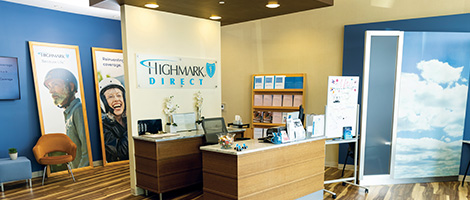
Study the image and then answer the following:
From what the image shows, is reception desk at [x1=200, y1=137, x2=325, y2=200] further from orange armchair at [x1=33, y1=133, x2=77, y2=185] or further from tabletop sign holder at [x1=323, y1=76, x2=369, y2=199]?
orange armchair at [x1=33, y1=133, x2=77, y2=185]

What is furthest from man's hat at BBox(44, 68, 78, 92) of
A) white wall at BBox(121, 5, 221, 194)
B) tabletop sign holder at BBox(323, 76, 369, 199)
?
tabletop sign holder at BBox(323, 76, 369, 199)

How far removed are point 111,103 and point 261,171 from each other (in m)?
4.38

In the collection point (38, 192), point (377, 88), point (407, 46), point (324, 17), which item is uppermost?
point (324, 17)

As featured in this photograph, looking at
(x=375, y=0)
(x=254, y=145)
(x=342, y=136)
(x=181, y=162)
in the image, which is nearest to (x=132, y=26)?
(x=181, y=162)

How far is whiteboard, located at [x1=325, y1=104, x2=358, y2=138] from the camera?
16.4 ft

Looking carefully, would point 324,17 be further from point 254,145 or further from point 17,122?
point 17,122

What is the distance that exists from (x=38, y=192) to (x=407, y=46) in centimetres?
661

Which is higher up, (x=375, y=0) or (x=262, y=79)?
(x=375, y=0)

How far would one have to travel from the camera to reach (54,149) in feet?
19.7

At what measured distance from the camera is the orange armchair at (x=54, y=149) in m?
5.67

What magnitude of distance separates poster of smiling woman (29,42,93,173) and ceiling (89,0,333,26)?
227 centimetres

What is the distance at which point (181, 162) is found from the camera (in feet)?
16.0

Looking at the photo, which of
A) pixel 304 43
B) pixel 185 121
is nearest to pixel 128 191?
pixel 185 121

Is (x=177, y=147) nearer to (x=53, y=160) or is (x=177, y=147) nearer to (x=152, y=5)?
(x=152, y=5)
